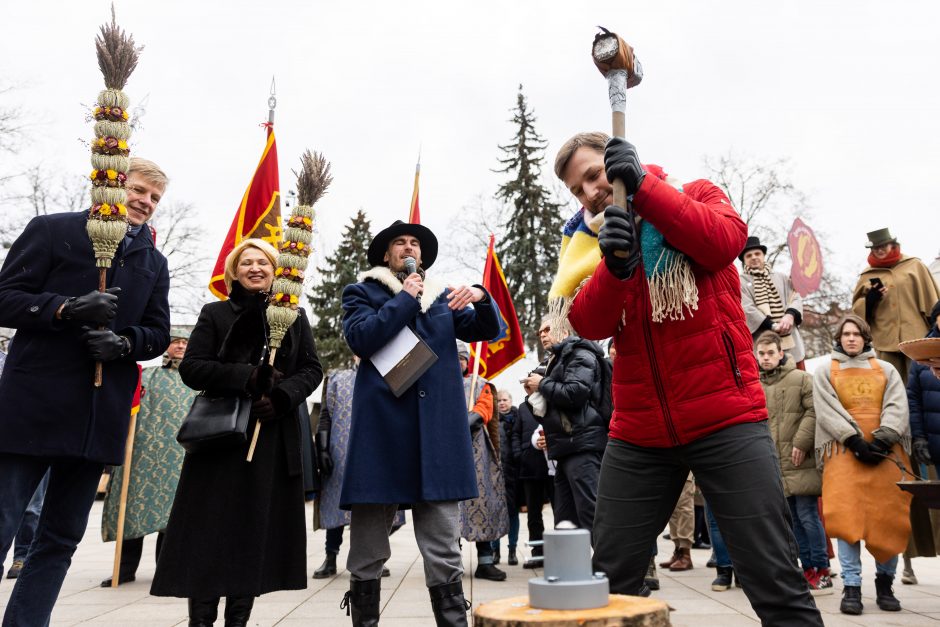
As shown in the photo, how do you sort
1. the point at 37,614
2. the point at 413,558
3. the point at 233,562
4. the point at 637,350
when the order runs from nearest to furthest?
the point at 637,350 → the point at 37,614 → the point at 233,562 → the point at 413,558

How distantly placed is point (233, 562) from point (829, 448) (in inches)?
180

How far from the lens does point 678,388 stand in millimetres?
2719

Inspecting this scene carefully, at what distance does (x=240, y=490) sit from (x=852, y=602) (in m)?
4.13

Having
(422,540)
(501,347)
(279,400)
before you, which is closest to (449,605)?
(422,540)

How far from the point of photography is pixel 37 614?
353 cm

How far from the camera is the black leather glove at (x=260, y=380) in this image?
3982mm

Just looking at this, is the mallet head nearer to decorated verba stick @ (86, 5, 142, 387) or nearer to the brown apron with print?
decorated verba stick @ (86, 5, 142, 387)

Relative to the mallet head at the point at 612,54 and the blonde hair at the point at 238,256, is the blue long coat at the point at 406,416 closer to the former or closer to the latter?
the blonde hair at the point at 238,256

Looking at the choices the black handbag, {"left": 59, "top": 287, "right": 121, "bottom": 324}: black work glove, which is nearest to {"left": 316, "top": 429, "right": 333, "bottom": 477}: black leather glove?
the black handbag

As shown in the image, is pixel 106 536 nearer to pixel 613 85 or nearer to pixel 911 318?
pixel 613 85

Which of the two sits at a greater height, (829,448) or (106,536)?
(829,448)

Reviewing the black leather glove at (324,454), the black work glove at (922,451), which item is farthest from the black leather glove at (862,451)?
the black leather glove at (324,454)

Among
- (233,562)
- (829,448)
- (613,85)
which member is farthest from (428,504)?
(829,448)

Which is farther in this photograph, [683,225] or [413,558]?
[413,558]
